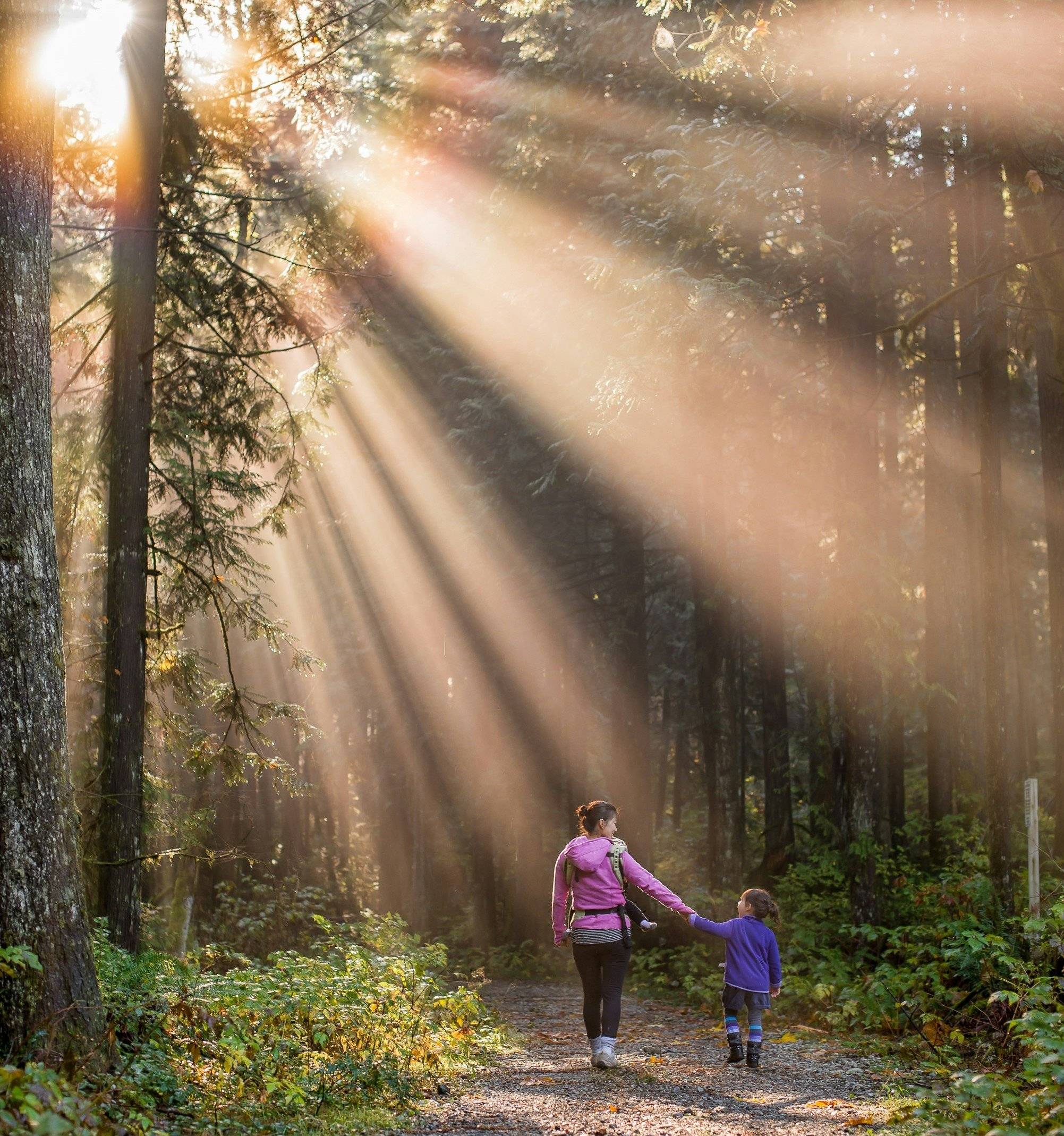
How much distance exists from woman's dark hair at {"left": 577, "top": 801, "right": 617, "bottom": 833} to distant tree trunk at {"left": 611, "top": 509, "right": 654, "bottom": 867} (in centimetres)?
1160

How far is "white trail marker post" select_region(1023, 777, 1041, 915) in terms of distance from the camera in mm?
8711

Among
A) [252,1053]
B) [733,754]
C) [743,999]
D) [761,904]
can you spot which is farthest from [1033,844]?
[733,754]

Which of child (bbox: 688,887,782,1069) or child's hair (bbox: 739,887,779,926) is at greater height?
child's hair (bbox: 739,887,779,926)

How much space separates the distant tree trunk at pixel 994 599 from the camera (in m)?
9.47

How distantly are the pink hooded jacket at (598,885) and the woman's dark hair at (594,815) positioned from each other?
0.10m

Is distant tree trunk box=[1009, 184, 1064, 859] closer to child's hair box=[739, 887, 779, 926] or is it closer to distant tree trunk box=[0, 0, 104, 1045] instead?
child's hair box=[739, 887, 779, 926]

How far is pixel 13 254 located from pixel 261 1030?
474 cm

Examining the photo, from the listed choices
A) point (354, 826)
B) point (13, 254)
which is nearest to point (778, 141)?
point (13, 254)

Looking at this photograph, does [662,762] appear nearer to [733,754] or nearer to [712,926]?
[733,754]

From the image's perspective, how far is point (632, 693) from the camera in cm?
2019

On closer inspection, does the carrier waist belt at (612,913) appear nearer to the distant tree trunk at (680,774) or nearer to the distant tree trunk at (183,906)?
the distant tree trunk at (183,906)

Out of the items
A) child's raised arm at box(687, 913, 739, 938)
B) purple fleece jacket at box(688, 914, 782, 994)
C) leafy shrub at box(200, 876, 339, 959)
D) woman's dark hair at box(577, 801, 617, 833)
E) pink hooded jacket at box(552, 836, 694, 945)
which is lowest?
leafy shrub at box(200, 876, 339, 959)

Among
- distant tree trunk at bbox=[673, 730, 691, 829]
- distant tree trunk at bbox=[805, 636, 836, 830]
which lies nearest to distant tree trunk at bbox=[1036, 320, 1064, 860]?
distant tree trunk at bbox=[805, 636, 836, 830]

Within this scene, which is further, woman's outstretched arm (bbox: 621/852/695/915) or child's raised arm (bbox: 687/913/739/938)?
woman's outstretched arm (bbox: 621/852/695/915)
